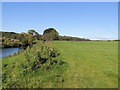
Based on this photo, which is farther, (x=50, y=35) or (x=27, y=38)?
(x=27, y=38)

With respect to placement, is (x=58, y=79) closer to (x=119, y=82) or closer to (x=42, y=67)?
(x=42, y=67)

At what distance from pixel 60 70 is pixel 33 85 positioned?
3.56 meters

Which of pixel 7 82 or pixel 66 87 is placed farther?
pixel 7 82

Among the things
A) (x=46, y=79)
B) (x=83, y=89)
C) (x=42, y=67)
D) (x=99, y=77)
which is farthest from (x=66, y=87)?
(x=42, y=67)

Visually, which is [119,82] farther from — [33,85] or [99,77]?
[33,85]

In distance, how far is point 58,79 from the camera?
421 inches

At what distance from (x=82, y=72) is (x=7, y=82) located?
6073mm

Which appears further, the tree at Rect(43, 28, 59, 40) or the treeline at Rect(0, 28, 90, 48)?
the treeline at Rect(0, 28, 90, 48)

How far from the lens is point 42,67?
13125 mm

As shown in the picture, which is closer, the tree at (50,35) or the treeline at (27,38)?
the tree at (50,35)

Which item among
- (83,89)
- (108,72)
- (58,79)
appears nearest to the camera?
(83,89)

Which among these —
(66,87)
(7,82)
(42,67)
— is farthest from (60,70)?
(7,82)

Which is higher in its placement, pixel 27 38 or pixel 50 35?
pixel 50 35

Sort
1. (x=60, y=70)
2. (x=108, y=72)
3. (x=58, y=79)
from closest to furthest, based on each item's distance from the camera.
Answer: (x=58, y=79), (x=108, y=72), (x=60, y=70)
